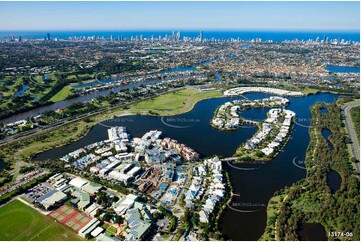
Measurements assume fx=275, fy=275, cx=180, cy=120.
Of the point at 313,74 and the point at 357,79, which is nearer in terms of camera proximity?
the point at 357,79

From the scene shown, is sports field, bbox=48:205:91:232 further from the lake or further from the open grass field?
the open grass field

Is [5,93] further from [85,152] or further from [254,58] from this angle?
[254,58]

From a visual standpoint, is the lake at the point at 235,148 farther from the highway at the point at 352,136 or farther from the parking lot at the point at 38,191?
the parking lot at the point at 38,191

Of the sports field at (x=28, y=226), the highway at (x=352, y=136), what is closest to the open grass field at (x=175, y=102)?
the highway at (x=352, y=136)

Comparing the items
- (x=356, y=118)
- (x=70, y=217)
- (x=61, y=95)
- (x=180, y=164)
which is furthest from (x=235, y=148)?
(x=61, y=95)

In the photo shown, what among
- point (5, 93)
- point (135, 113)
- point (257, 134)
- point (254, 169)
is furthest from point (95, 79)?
point (254, 169)
